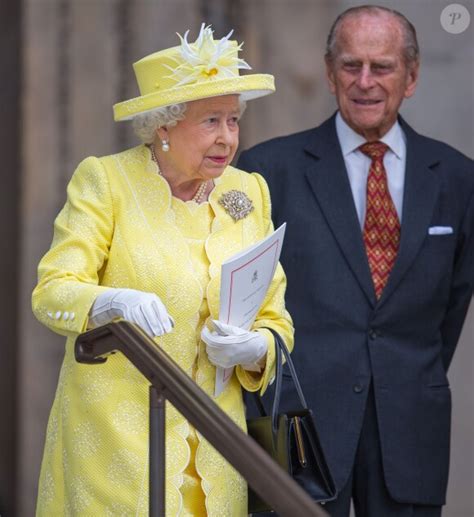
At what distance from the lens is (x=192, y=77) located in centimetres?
381

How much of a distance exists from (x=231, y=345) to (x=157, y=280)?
257mm

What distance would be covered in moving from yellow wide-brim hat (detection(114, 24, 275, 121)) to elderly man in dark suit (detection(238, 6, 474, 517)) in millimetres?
941

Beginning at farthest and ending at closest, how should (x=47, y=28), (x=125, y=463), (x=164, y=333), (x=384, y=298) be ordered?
(x=47, y=28) < (x=384, y=298) < (x=125, y=463) < (x=164, y=333)

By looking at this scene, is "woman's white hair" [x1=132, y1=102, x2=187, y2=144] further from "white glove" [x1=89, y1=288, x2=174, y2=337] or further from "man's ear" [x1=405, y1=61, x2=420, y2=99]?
"man's ear" [x1=405, y1=61, x2=420, y2=99]

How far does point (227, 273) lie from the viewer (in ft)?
11.7

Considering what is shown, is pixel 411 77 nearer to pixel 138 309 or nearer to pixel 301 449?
pixel 301 449

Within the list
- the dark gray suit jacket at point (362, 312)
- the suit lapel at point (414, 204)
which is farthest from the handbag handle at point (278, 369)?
the suit lapel at point (414, 204)

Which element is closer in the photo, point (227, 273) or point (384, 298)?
point (227, 273)

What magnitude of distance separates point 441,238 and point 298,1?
1684 mm

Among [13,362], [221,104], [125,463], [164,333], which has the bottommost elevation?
[13,362]

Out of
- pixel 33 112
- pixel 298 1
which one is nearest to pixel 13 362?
pixel 33 112

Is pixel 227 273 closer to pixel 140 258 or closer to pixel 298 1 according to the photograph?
pixel 140 258

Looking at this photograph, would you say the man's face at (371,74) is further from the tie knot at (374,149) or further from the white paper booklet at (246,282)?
the white paper booklet at (246,282)

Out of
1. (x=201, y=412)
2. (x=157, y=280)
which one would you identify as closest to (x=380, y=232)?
(x=157, y=280)
